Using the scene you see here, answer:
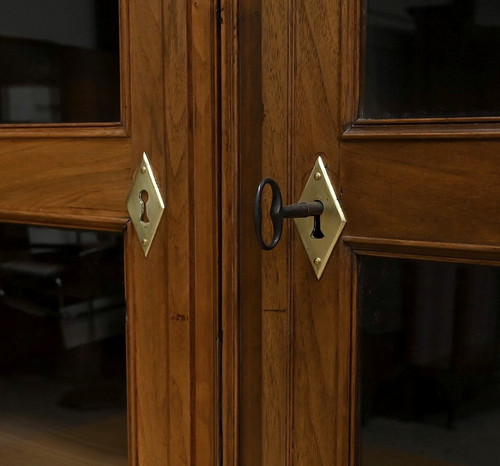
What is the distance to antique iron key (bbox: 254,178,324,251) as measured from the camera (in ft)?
2.63

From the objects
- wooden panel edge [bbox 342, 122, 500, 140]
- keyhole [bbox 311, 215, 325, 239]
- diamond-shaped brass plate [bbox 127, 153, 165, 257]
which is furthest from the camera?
diamond-shaped brass plate [bbox 127, 153, 165, 257]

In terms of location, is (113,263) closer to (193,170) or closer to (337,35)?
(193,170)

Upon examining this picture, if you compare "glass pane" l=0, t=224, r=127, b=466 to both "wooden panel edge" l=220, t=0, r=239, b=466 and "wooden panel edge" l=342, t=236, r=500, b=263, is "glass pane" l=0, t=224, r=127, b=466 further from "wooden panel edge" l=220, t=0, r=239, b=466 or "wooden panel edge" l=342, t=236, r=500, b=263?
→ "wooden panel edge" l=342, t=236, r=500, b=263

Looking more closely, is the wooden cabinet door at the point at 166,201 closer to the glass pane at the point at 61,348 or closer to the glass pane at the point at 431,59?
the glass pane at the point at 61,348

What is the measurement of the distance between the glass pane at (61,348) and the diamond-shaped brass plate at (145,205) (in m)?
0.06

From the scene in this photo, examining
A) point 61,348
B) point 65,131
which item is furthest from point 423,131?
point 61,348

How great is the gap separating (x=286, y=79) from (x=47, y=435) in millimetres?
591

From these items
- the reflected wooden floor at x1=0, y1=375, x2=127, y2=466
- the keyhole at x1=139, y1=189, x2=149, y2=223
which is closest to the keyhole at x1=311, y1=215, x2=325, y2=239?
the keyhole at x1=139, y1=189, x2=149, y2=223

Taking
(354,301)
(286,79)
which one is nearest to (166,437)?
(354,301)

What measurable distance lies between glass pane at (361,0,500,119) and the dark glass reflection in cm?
15

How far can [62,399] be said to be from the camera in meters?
1.10

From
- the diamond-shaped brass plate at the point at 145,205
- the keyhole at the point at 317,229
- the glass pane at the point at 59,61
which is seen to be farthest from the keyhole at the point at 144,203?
the keyhole at the point at 317,229

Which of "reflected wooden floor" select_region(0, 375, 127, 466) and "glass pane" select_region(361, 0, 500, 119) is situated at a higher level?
"glass pane" select_region(361, 0, 500, 119)

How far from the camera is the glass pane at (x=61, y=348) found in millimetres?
1048
